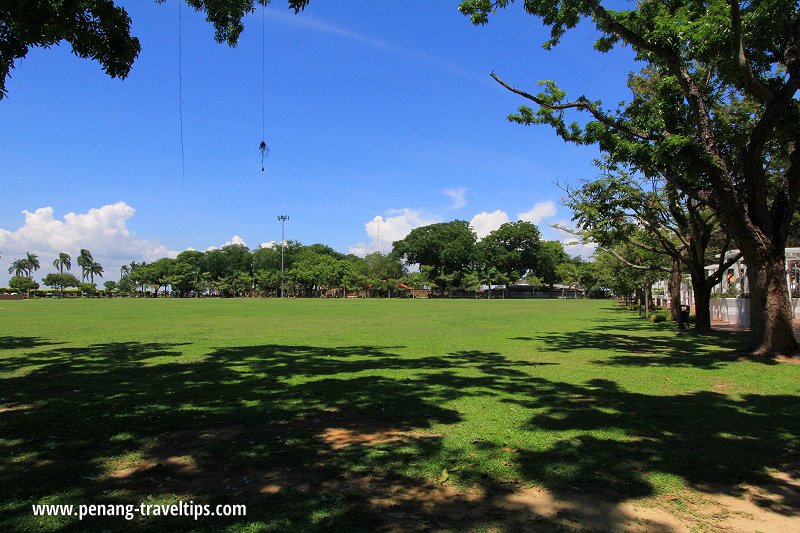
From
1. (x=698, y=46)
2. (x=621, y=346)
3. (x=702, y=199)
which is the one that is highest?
(x=698, y=46)

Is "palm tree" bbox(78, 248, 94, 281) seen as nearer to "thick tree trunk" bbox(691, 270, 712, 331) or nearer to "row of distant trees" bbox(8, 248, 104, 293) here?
"row of distant trees" bbox(8, 248, 104, 293)

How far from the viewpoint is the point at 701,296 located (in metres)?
18.2

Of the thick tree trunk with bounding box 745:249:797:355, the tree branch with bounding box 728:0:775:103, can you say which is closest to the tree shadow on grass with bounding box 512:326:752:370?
the thick tree trunk with bounding box 745:249:797:355

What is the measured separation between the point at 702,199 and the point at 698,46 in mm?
3636

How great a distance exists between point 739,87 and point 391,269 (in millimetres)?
94974

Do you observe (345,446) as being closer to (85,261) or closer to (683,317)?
(683,317)

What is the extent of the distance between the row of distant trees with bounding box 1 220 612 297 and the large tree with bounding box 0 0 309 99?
88456 millimetres

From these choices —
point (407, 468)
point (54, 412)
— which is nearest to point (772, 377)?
point (407, 468)

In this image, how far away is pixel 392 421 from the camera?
20.2ft

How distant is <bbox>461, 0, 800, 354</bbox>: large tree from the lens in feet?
34.1

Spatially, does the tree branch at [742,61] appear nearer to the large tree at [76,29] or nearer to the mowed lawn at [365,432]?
the mowed lawn at [365,432]

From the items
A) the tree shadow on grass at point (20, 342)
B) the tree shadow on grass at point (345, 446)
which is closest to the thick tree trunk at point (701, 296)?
the tree shadow on grass at point (345, 446)

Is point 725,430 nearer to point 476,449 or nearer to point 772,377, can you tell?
point 476,449

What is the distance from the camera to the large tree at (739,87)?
10385mm
